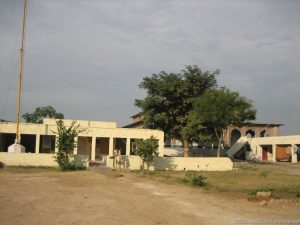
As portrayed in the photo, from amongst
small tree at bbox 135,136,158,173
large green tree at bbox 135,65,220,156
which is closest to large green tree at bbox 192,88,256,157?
large green tree at bbox 135,65,220,156

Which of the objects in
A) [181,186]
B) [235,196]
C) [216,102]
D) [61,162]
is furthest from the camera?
[216,102]

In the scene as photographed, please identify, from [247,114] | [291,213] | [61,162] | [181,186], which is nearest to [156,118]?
[247,114]

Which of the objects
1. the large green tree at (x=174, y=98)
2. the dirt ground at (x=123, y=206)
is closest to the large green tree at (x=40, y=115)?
the large green tree at (x=174, y=98)

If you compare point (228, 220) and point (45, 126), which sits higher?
point (45, 126)

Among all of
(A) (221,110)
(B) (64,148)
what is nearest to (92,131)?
(B) (64,148)

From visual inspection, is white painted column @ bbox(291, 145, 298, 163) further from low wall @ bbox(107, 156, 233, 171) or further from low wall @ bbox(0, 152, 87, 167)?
low wall @ bbox(0, 152, 87, 167)

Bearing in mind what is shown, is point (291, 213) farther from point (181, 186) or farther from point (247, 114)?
point (247, 114)

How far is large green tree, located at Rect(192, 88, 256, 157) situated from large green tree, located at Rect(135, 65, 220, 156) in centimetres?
273

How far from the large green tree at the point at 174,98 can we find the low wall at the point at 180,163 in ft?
27.4

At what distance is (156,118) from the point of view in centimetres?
3991

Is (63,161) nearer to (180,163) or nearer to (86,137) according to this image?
(180,163)

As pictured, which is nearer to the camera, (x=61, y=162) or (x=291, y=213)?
(x=291, y=213)

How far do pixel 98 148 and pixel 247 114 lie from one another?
15296 mm

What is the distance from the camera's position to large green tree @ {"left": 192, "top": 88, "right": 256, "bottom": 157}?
116ft
